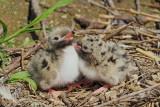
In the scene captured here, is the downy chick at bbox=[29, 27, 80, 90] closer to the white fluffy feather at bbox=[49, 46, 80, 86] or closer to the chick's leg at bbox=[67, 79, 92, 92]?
the white fluffy feather at bbox=[49, 46, 80, 86]

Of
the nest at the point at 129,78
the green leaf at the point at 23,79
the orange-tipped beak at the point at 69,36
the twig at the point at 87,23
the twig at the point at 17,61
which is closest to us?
the nest at the point at 129,78

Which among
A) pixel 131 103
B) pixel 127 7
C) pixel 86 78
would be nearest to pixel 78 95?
pixel 86 78

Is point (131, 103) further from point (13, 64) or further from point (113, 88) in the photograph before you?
point (13, 64)

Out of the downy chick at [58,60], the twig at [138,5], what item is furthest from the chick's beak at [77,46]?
the twig at [138,5]

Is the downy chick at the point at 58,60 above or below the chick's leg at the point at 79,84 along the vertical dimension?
above

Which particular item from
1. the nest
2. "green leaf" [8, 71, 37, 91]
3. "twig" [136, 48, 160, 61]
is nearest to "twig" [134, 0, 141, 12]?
the nest

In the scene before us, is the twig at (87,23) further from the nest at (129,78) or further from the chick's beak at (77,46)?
the chick's beak at (77,46)

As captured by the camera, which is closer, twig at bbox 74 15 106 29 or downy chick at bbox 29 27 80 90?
downy chick at bbox 29 27 80 90
